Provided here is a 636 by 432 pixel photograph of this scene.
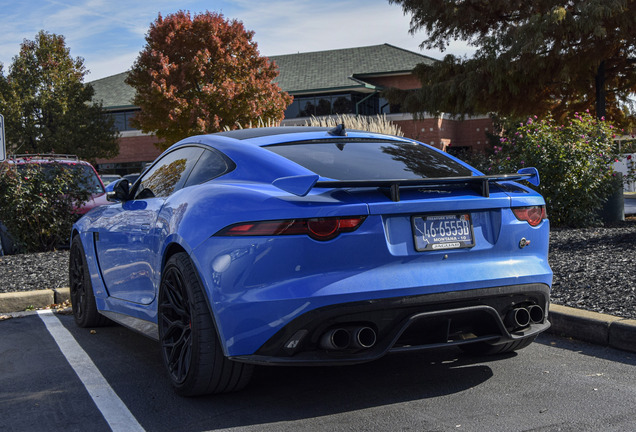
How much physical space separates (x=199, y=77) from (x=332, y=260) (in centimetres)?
3101

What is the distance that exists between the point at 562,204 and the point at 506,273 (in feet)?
27.3

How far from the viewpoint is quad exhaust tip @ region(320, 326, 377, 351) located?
356 cm

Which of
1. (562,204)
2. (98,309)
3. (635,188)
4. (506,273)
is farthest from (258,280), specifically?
(635,188)

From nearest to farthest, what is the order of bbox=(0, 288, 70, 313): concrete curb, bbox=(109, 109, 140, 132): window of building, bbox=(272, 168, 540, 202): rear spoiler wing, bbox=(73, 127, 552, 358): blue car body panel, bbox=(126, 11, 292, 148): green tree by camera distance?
bbox=(73, 127, 552, 358): blue car body panel < bbox=(272, 168, 540, 202): rear spoiler wing < bbox=(0, 288, 70, 313): concrete curb < bbox=(126, 11, 292, 148): green tree < bbox=(109, 109, 140, 132): window of building

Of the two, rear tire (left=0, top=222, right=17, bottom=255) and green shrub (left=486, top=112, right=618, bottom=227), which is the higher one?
green shrub (left=486, top=112, right=618, bottom=227)

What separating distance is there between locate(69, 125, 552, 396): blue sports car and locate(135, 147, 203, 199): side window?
276 mm

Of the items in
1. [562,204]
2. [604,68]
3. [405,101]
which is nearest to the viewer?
[562,204]

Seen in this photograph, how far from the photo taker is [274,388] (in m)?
4.28

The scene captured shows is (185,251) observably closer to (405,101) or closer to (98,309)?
(98,309)

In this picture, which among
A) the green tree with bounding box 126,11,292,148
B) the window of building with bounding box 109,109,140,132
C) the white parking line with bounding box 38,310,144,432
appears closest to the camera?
the white parking line with bounding box 38,310,144,432

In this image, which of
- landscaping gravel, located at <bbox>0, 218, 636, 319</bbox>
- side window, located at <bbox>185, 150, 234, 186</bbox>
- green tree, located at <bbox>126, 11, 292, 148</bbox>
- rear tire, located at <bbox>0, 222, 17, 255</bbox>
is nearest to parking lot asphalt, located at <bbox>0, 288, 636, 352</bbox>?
landscaping gravel, located at <bbox>0, 218, 636, 319</bbox>

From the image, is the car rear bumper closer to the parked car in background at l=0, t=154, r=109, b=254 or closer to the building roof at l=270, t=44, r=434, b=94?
the parked car in background at l=0, t=154, r=109, b=254

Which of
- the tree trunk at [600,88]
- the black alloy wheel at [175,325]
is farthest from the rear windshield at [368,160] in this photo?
the tree trunk at [600,88]

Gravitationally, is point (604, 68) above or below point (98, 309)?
above
